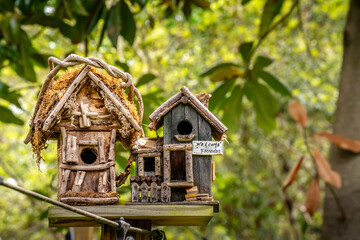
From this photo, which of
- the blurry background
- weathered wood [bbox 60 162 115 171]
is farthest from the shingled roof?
the blurry background

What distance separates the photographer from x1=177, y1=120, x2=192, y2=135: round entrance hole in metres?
1.66

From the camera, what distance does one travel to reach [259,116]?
2875 millimetres

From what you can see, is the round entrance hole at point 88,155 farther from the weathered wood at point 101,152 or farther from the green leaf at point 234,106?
the green leaf at point 234,106

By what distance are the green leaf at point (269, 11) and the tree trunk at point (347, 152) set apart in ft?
2.11

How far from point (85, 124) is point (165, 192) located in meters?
0.36

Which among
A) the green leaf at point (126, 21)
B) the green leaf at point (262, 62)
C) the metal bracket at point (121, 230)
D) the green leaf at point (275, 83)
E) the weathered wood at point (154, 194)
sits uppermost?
the green leaf at point (126, 21)

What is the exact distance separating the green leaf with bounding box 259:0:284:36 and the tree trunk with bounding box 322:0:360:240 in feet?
2.11

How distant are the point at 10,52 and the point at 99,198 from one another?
1.61 metres

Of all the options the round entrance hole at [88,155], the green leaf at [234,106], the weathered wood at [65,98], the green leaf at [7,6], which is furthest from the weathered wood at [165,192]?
the green leaf at [7,6]

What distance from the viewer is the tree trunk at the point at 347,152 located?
9.77ft

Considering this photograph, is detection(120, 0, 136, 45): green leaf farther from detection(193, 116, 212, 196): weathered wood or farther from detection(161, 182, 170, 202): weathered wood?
detection(161, 182, 170, 202): weathered wood

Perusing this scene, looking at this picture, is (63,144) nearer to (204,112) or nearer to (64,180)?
(64,180)

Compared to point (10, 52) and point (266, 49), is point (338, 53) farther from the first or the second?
point (10, 52)

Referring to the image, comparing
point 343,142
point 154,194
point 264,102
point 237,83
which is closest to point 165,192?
point 154,194
